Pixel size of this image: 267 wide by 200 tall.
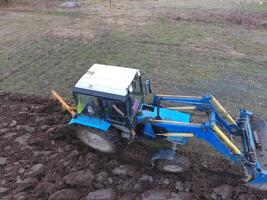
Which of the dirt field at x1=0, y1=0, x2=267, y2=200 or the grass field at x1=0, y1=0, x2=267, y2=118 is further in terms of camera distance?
the grass field at x1=0, y1=0, x2=267, y2=118

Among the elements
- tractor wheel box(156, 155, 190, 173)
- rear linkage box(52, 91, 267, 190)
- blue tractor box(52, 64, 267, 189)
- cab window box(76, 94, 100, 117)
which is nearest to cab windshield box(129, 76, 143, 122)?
blue tractor box(52, 64, 267, 189)

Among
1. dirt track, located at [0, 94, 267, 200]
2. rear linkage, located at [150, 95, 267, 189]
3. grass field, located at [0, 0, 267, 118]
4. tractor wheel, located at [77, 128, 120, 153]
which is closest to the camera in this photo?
rear linkage, located at [150, 95, 267, 189]

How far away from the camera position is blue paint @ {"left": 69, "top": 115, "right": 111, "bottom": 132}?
24.4 ft

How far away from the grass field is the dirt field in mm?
41

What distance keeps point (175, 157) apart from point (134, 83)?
72.7 inches

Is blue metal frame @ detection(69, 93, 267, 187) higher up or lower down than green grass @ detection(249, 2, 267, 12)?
higher up

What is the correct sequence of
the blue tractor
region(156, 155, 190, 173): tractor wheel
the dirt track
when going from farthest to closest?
region(156, 155, 190, 173): tractor wheel < the dirt track < the blue tractor

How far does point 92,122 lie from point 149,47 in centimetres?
735

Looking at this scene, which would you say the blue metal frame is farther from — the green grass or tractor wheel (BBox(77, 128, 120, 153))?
the green grass

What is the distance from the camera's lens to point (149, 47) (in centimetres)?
1425

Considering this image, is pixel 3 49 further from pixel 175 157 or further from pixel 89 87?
pixel 175 157

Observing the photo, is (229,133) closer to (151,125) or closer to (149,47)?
(151,125)

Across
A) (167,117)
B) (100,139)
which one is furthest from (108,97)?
(167,117)

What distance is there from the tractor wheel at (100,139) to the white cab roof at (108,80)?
102cm
